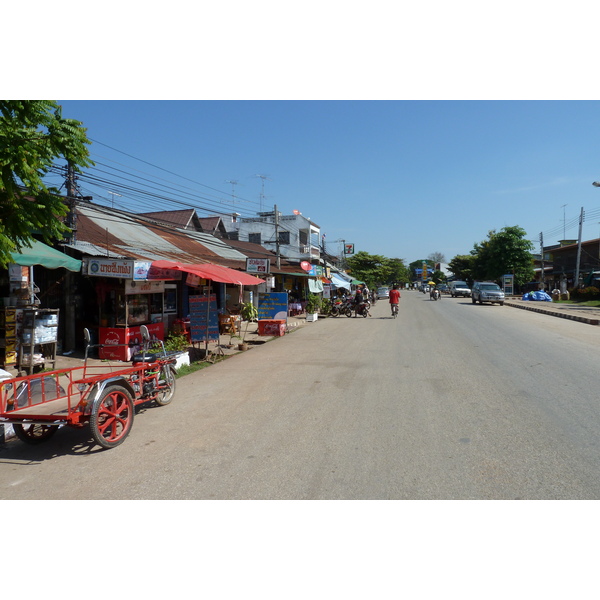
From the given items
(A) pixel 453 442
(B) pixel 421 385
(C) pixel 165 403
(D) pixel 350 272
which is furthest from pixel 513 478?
(D) pixel 350 272

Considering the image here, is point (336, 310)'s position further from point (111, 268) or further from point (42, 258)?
point (42, 258)

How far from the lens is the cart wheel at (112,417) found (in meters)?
4.95

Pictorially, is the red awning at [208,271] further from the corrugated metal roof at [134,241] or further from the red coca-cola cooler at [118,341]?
the red coca-cola cooler at [118,341]

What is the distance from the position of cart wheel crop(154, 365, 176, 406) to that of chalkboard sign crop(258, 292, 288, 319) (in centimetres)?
893

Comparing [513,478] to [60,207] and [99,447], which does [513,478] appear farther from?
[60,207]

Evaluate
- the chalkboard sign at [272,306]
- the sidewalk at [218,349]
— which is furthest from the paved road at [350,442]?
the chalkboard sign at [272,306]

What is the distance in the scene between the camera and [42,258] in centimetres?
858

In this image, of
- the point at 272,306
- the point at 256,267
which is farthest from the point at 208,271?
the point at 256,267

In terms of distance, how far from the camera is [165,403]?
706cm

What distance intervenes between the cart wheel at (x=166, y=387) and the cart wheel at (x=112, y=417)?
4.07 feet

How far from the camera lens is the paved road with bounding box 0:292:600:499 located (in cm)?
399

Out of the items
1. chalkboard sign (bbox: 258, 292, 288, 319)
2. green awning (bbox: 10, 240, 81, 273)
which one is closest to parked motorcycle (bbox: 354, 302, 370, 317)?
chalkboard sign (bbox: 258, 292, 288, 319)

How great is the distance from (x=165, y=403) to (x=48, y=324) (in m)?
3.70

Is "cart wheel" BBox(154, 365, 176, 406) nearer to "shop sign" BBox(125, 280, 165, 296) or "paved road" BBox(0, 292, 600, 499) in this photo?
"paved road" BBox(0, 292, 600, 499)
